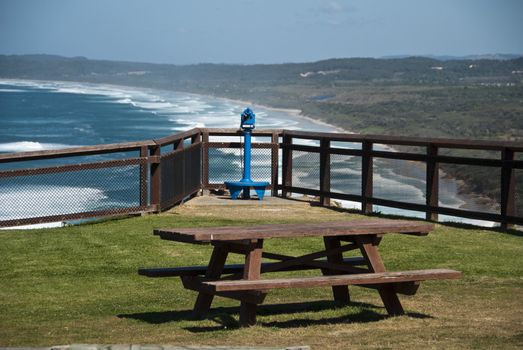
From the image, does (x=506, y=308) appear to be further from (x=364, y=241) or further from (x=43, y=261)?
(x=43, y=261)

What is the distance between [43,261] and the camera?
43.1ft

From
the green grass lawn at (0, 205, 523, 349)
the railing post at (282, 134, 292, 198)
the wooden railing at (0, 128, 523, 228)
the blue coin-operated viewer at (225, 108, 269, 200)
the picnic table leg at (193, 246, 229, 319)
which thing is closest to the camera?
the green grass lawn at (0, 205, 523, 349)

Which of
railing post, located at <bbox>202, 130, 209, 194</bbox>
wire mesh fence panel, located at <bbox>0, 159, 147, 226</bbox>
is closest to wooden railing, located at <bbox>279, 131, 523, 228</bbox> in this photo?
railing post, located at <bbox>202, 130, 209, 194</bbox>

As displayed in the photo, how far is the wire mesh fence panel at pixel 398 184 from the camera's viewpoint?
28219 millimetres

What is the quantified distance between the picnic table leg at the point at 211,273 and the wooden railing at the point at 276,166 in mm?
6012

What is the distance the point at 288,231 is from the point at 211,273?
864 millimetres

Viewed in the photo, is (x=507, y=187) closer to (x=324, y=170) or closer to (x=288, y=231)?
(x=324, y=170)

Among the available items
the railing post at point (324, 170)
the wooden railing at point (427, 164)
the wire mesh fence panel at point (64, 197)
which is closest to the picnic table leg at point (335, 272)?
the wooden railing at point (427, 164)

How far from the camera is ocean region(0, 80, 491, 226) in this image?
25.7 meters

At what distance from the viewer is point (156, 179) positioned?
17.0 metres

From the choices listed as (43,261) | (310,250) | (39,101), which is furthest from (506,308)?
(39,101)

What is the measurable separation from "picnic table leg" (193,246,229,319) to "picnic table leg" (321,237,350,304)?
1015mm

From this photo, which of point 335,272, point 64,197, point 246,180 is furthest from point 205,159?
point 335,272

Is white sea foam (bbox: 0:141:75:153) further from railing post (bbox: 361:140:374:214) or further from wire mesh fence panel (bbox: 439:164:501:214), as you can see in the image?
railing post (bbox: 361:140:374:214)
